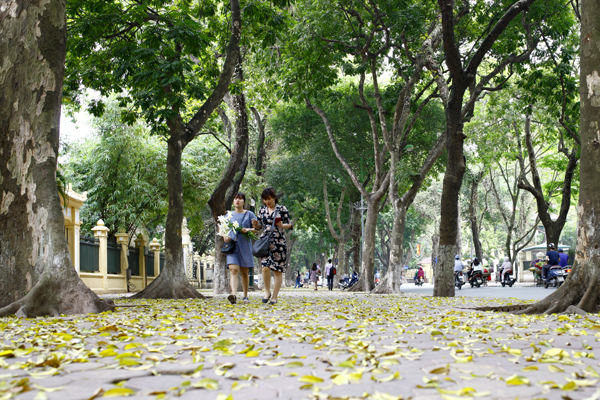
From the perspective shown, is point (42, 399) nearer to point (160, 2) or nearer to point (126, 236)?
point (160, 2)

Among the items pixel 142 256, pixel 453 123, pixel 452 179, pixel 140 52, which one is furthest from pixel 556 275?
pixel 140 52

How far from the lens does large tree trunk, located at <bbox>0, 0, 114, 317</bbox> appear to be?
24.2 ft

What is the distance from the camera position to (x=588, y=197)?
7.33 metres

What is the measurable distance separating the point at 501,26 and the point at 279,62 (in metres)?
7.91

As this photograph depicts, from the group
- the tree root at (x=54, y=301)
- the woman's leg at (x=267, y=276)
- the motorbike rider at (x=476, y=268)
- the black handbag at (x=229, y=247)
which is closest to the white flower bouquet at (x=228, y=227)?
the black handbag at (x=229, y=247)

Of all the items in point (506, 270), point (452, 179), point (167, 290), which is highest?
point (452, 179)

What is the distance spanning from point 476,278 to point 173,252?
751 inches

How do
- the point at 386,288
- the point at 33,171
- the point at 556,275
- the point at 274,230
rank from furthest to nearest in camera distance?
1. the point at 556,275
2. the point at 386,288
3. the point at 274,230
4. the point at 33,171

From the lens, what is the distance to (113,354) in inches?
149

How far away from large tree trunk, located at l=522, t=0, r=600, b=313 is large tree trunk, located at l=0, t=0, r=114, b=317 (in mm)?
6017

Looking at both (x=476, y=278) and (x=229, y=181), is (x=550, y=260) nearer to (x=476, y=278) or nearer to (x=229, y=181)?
(x=476, y=278)

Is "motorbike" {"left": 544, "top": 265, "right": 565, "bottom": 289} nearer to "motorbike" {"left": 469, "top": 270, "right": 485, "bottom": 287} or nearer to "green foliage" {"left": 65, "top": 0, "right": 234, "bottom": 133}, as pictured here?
"motorbike" {"left": 469, "top": 270, "right": 485, "bottom": 287}

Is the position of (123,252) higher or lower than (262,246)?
higher

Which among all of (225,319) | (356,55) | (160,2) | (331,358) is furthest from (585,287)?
(356,55)
